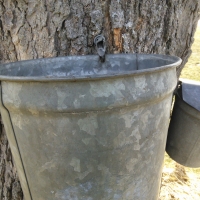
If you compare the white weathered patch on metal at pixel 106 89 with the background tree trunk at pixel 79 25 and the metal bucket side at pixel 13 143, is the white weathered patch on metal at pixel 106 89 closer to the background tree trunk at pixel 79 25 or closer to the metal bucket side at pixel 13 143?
the metal bucket side at pixel 13 143

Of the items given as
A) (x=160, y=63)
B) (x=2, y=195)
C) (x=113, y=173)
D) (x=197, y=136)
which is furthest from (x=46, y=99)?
(x=2, y=195)

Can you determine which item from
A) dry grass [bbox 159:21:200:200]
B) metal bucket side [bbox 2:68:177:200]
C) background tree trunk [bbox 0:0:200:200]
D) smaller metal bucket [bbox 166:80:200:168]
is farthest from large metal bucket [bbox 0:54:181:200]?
dry grass [bbox 159:21:200:200]

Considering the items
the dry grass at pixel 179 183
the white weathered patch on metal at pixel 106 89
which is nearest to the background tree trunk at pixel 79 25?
the white weathered patch on metal at pixel 106 89

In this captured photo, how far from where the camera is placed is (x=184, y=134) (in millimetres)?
1362

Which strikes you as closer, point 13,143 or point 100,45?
point 13,143

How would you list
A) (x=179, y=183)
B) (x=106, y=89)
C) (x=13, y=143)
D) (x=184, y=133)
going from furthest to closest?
(x=179, y=183), (x=184, y=133), (x=13, y=143), (x=106, y=89)

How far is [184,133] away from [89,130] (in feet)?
2.13

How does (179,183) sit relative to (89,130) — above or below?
below

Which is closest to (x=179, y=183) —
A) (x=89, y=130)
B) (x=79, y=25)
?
(x=79, y=25)

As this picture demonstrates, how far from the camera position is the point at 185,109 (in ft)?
4.34

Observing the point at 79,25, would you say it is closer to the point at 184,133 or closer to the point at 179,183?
the point at 184,133

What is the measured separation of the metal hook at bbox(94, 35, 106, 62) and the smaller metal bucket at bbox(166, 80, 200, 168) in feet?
1.32

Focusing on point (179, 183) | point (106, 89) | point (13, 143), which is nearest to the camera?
point (106, 89)

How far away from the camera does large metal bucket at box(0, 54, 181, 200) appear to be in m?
0.85
